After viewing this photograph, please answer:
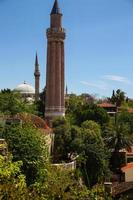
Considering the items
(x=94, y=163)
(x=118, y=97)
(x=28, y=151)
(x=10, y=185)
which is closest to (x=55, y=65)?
(x=118, y=97)

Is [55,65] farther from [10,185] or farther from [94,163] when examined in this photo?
[10,185]

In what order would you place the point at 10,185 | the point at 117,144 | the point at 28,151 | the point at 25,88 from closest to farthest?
the point at 10,185 < the point at 28,151 < the point at 117,144 < the point at 25,88

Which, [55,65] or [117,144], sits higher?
[55,65]

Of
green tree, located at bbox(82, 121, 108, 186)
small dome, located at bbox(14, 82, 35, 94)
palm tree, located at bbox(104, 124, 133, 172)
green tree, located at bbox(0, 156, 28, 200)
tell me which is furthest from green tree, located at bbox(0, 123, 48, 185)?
small dome, located at bbox(14, 82, 35, 94)

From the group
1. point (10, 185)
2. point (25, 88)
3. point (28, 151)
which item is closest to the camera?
point (10, 185)

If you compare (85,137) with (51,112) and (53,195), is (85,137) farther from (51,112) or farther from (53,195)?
(51,112)

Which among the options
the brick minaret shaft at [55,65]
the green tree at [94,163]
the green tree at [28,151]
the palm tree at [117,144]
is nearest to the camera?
the green tree at [28,151]

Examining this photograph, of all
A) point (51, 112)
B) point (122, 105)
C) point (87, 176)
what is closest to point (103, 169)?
point (87, 176)

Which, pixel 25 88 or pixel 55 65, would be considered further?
pixel 25 88

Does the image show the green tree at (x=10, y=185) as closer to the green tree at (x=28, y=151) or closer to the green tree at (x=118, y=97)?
the green tree at (x=28, y=151)

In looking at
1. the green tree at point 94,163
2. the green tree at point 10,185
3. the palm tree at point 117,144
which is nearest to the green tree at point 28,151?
the green tree at point 10,185

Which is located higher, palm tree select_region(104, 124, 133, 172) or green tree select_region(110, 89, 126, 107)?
green tree select_region(110, 89, 126, 107)

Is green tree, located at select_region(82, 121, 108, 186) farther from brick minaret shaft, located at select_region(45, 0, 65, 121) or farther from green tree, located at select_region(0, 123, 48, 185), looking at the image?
brick minaret shaft, located at select_region(45, 0, 65, 121)

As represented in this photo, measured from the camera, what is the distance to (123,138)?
27.4m
